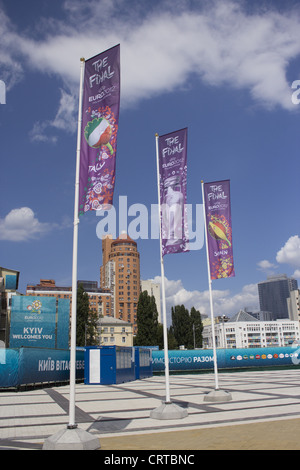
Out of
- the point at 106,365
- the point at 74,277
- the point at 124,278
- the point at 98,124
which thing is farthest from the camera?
the point at 124,278

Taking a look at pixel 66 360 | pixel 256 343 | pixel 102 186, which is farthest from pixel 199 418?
pixel 256 343

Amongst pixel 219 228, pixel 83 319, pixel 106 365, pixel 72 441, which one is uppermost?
pixel 219 228

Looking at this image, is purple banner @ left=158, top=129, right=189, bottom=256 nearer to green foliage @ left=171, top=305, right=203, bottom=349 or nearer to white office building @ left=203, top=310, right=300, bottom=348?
green foliage @ left=171, top=305, right=203, bottom=349

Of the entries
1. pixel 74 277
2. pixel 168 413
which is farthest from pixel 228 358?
pixel 74 277

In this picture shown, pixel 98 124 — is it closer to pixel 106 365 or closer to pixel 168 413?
pixel 168 413

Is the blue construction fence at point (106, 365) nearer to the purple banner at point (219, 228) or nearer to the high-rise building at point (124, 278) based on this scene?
the purple banner at point (219, 228)

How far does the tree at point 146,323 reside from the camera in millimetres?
72625

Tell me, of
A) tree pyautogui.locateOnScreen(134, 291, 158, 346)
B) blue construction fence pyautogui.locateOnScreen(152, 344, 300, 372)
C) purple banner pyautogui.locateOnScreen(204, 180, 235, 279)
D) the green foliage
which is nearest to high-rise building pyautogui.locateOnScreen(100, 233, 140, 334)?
the green foliage

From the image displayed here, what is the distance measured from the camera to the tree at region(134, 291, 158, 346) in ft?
238

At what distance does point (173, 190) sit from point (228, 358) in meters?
31.8

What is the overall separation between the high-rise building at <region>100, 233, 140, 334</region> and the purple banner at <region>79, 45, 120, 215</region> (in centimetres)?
14274

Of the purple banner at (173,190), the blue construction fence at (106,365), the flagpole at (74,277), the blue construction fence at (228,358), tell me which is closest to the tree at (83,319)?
the blue construction fence at (228,358)

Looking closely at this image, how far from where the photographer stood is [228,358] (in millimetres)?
41688

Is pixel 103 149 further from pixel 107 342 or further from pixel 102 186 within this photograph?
pixel 107 342
